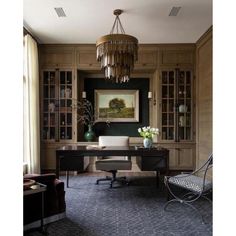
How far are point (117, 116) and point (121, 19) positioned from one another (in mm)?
2587

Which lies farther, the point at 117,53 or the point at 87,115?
the point at 87,115

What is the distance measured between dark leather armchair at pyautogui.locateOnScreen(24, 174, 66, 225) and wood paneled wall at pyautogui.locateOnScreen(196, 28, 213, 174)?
10.5 ft

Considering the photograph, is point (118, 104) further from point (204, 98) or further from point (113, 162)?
point (113, 162)

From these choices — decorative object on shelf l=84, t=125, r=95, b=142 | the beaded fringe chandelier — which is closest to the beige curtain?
decorative object on shelf l=84, t=125, r=95, b=142

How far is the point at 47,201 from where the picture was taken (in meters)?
2.98

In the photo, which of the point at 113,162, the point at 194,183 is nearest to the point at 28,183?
the point at 194,183

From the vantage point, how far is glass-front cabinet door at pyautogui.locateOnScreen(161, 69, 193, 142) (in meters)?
6.00

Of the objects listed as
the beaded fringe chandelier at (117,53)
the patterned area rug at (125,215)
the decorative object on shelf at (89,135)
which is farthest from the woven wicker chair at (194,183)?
the decorative object on shelf at (89,135)

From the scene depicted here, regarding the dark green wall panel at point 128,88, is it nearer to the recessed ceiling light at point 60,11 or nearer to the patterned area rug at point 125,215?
the patterned area rug at point 125,215

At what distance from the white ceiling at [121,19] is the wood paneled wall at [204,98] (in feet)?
0.95
